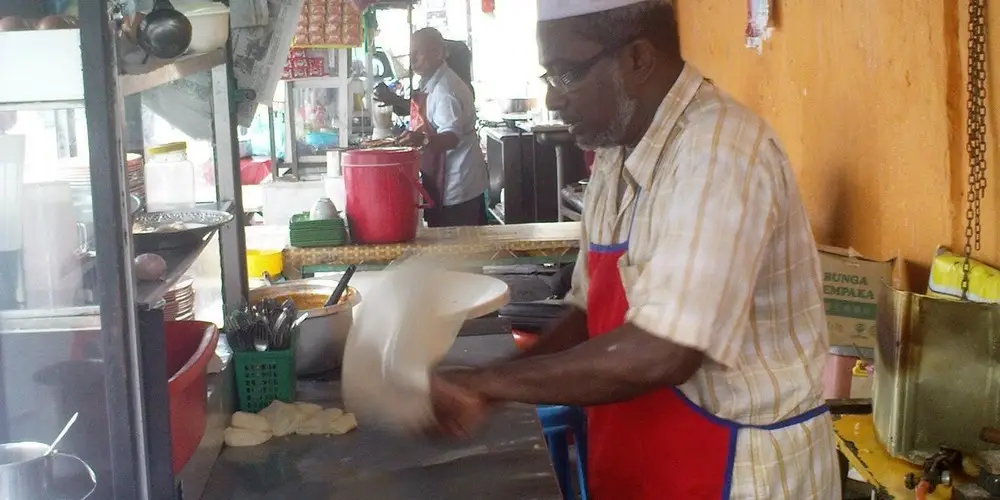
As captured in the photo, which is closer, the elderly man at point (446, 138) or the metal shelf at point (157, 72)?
the metal shelf at point (157, 72)

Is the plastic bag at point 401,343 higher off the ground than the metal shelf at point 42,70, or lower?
lower

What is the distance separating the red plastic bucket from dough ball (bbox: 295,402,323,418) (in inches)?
85.1

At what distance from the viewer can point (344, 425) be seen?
214 centimetres

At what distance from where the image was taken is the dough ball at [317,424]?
2135 mm

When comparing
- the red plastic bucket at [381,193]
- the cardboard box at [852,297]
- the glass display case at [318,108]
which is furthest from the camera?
the glass display case at [318,108]

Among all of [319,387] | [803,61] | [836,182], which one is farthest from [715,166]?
[803,61]

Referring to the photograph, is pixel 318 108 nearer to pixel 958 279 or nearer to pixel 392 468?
pixel 958 279

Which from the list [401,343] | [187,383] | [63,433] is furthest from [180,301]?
[63,433]

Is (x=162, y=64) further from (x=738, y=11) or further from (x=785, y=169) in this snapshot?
(x=738, y=11)

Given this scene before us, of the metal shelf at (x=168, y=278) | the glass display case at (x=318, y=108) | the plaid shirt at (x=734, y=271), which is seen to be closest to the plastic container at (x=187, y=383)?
the metal shelf at (x=168, y=278)

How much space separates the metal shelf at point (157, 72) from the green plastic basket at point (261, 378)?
672 mm

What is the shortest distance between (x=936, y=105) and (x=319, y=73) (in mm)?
4739

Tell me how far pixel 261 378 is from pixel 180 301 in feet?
1.43

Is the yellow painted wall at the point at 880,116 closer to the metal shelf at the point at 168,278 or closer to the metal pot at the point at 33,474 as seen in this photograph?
the metal shelf at the point at 168,278
